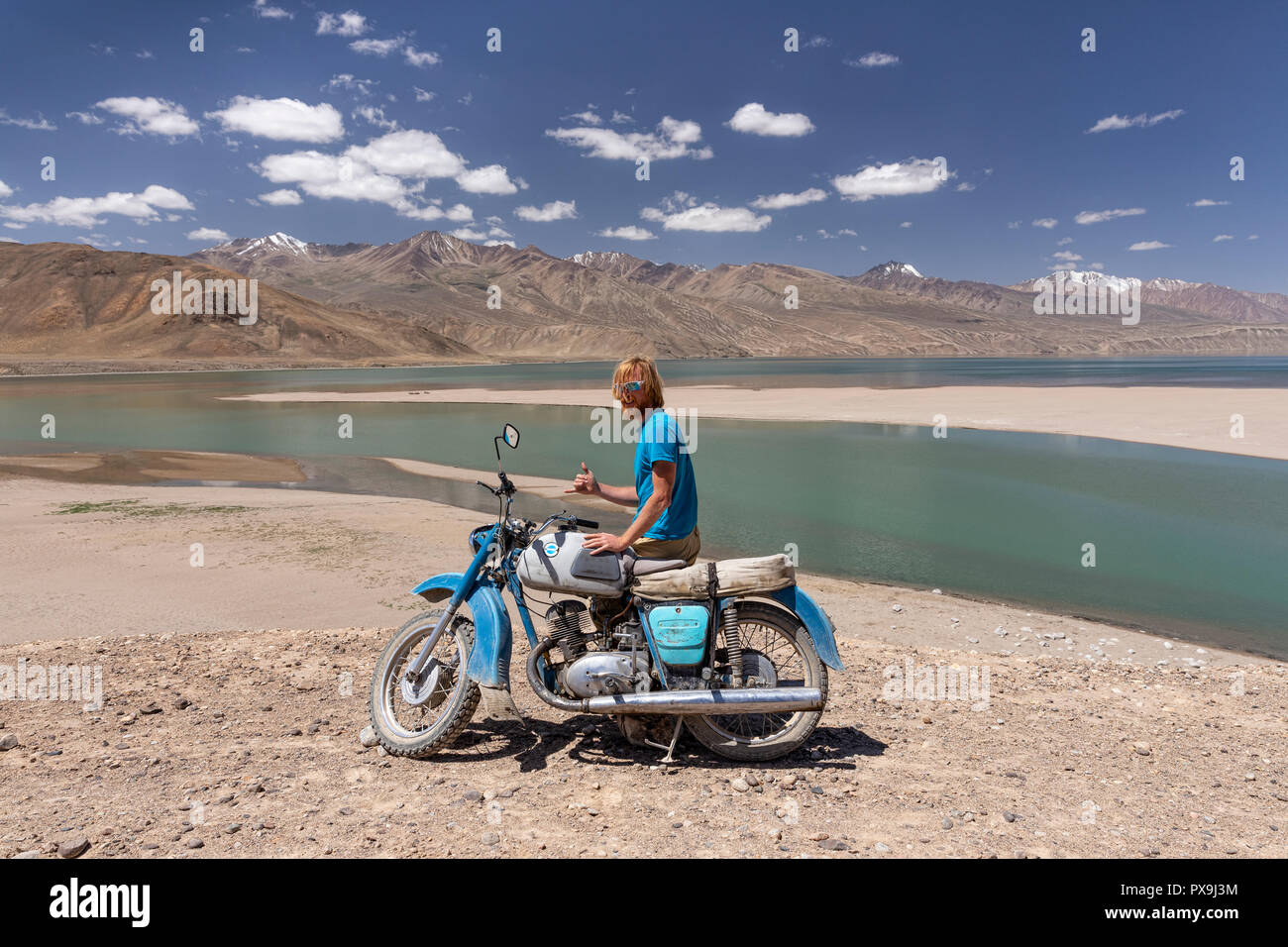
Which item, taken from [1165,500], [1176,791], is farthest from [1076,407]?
[1176,791]

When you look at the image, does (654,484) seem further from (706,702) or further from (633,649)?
(706,702)

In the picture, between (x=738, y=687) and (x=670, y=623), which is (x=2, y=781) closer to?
(x=670, y=623)

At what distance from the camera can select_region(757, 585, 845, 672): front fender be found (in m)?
4.12

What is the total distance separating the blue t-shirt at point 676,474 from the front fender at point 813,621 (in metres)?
0.65

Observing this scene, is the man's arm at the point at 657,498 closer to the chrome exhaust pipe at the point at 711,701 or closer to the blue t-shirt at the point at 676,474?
the blue t-shirt at the point at 676,474

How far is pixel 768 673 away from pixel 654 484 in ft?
4.14

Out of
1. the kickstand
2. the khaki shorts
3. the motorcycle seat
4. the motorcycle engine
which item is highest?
the khaki shorts

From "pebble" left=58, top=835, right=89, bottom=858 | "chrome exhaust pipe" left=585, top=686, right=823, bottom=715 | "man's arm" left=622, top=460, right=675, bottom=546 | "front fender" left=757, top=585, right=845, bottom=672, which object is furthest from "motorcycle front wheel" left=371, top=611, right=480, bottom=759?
"front fender" left=757, top=585, right=845, bottom=672

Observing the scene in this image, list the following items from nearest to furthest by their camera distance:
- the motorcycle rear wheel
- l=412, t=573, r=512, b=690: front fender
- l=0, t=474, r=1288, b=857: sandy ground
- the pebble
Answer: the pebble → l=0, t=474, r=1288, b=857: sandy ground → l=412, t=573, r=512, b=690: front fender → the motorcycle rear wheel

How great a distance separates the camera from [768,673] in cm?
416

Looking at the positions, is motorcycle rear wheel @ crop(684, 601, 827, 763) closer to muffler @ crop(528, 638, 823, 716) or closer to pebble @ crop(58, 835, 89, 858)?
muffler @ crop(528, 638, 823, 716)

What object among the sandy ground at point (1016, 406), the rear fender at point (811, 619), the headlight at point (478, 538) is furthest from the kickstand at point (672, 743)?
the sandy ground at point (1016, 406)

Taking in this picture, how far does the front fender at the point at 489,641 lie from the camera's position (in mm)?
4020
